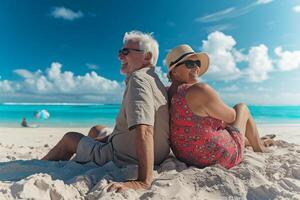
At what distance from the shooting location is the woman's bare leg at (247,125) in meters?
3.78

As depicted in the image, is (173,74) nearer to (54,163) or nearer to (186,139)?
(186,139)

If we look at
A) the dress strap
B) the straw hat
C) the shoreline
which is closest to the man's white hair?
the straw hat

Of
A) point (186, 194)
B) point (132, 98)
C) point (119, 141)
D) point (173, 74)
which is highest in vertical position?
point (173, 74)

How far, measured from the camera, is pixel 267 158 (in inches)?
153

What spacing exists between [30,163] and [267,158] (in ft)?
8.88

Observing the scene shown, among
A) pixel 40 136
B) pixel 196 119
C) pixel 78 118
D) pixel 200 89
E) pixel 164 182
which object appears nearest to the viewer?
pixel 164 182

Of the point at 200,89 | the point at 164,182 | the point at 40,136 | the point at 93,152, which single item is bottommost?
the point at 40,136

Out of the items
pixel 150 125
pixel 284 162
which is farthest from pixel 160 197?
pixel 284 162

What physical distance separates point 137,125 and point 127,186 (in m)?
0.49

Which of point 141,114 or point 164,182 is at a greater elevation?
point 141,114

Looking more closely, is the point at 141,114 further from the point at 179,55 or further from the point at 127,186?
the point at 179,55

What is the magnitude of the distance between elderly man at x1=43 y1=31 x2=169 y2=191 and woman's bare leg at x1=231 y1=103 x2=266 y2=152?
3.23 feet

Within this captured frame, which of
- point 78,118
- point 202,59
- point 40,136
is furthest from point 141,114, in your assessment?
point 78,118

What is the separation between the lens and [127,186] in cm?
252
